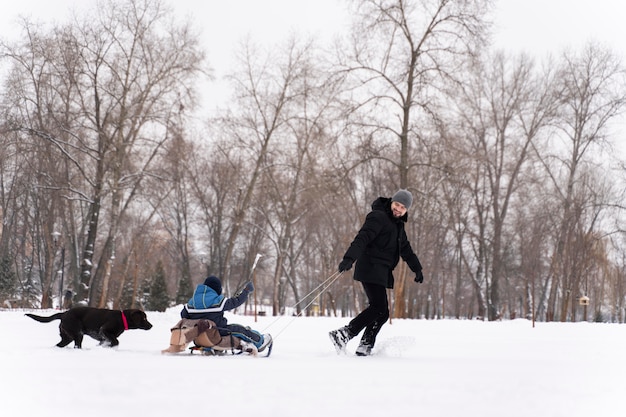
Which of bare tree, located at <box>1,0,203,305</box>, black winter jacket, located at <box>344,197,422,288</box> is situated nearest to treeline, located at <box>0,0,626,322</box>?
bare tree, located at <box>1,0,203,305</box>

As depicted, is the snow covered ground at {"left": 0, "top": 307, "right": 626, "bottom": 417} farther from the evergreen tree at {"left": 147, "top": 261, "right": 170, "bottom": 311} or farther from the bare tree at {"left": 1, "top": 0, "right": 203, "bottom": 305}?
the evergreen tree at {"left": 147, "top": 261, "right": 170, "bottom": 311}

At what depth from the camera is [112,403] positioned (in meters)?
3.50

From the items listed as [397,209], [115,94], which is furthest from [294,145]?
[397,209]

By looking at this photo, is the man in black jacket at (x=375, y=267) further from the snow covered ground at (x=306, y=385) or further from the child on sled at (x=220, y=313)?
the child on sled at (x=220, y=313)

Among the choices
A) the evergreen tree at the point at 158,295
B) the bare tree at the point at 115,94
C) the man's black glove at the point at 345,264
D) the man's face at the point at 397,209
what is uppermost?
the bare tree at the point at 115,94

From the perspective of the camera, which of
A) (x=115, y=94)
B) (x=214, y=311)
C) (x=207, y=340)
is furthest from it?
(x=115, y=94)

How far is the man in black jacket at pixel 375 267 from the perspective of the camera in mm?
6805

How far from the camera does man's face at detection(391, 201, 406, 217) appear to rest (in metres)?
6.99

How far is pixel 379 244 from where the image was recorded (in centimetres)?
694

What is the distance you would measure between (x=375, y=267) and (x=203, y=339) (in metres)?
1.97

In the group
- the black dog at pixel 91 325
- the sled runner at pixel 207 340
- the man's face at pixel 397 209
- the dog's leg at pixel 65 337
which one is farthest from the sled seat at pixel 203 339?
the man's face at pixel 397 209

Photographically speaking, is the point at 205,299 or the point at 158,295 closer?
the point at 205,299

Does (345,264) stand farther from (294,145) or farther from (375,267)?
(294,145)

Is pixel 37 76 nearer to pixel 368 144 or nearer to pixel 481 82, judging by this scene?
pixel 368 144
